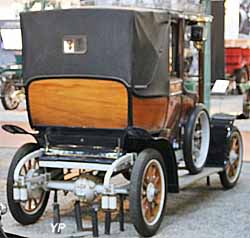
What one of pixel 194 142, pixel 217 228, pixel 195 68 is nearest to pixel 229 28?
pixel 195 68

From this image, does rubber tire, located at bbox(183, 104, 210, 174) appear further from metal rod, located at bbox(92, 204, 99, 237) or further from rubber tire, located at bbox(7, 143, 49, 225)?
rubber tire, located at bbox(7, 143, 49, 225)

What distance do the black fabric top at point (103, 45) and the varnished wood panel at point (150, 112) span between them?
6 cm

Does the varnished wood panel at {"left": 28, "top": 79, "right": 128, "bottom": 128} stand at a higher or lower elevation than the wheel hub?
higher

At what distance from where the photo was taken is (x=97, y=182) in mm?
4734

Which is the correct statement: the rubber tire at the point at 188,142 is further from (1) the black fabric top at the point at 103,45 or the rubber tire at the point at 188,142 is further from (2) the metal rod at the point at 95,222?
(2) the metal rod at the point at 95,222

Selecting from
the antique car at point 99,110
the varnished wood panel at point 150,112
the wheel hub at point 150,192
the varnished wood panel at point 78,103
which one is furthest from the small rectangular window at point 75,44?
the wheel hub at point 150,192

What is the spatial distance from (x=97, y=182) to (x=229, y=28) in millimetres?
6494

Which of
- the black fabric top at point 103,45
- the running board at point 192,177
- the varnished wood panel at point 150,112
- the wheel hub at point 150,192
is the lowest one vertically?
the running board at point 192,177

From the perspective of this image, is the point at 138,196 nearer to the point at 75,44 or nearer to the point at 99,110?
the point at 99,110

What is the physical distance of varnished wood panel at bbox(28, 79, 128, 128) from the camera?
4480 mm

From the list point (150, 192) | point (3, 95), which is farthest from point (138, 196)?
point (3, 95)

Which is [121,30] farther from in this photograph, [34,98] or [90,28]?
[34,98]

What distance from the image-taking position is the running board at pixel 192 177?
5.13m

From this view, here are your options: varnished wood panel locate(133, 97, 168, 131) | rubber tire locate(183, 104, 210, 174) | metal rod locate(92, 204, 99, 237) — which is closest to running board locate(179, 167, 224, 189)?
rubber tire locate(183, 104, 210, 174)
